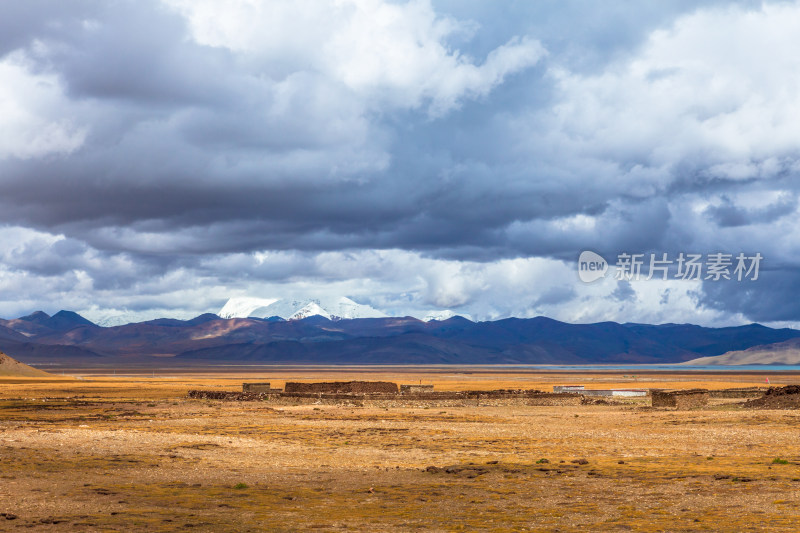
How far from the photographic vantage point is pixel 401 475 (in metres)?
24.0

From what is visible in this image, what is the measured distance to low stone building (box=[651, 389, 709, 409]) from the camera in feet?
183

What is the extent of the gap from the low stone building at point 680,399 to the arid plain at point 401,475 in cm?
1017

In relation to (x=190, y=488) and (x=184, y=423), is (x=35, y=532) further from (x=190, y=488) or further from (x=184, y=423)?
(x=184, y=423)

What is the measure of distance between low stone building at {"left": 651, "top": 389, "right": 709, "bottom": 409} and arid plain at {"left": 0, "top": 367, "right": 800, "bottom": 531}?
33.4 ft

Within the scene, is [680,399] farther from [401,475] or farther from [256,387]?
[256,387]

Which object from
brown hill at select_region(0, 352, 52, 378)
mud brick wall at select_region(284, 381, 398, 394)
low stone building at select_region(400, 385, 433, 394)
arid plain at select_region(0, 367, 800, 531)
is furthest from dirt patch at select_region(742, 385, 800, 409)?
brown hill at select_region(0, 352, 52, 378)

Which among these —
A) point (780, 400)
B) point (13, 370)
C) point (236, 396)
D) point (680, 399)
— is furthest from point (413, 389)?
point (13, 370)

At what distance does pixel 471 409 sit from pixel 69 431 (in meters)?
28.3

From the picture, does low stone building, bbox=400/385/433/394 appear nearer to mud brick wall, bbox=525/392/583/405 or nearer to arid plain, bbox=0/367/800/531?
mud brick wall, bbox=525/392/583/405

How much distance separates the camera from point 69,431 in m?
36.2

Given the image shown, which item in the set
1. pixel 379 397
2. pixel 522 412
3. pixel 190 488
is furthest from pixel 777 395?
pixel 190 488

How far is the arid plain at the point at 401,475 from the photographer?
669 inches

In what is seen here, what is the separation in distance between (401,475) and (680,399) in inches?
1440

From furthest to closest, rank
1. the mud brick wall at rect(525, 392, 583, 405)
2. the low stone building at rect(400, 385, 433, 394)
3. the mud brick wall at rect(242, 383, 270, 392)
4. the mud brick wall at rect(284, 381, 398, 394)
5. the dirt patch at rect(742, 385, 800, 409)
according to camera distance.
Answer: the mud brick wall at rect(242, 383, 270, 392) → the mud brick wall at rect(284, 381, 398, 394) → the low stone building at rect(400, 385, 433, 394) → the mud brick wall at rect(525, 392, 583, 405) → the dirt patch at rect(742, 385, 800, 409)
